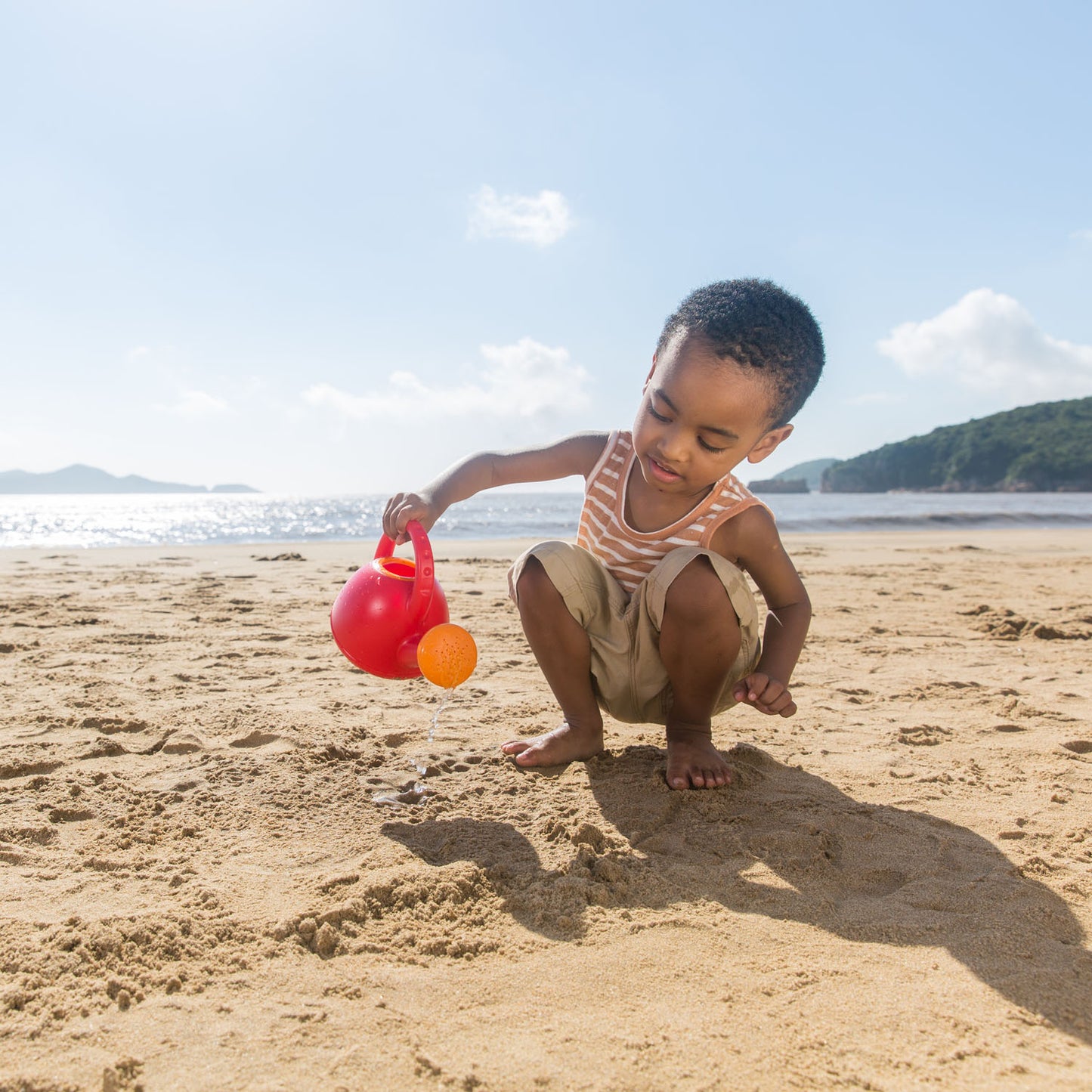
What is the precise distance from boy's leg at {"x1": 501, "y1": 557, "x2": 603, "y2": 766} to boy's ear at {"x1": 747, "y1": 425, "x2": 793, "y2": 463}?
0.59m

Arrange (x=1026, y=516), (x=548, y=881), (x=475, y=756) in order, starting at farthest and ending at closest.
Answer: (x=1026, y=516) → (x=475, y=756) → (x=548, y=881)

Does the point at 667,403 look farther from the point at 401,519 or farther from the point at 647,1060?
the point at 647,1060

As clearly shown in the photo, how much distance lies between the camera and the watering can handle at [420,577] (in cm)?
173

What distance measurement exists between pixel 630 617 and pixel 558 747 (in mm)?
357

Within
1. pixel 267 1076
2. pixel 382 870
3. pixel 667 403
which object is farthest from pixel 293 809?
pixel 667 403

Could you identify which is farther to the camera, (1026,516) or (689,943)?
(1026,516)

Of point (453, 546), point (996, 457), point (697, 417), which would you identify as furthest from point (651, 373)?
point (996, 457)

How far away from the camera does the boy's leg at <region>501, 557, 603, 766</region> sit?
6.37ft

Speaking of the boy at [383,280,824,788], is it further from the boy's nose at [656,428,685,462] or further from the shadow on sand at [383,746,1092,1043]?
the shadow on sand at [383,746,1092,1043]

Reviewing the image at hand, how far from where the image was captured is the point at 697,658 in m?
1.89

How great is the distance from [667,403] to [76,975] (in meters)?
1.48

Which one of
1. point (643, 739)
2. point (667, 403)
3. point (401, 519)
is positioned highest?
point (667, 403)

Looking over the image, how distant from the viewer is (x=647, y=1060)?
89 centimetres

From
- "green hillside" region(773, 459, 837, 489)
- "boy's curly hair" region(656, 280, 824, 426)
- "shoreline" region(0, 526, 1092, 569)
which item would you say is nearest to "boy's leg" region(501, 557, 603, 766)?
"boy's curly hair" region(656, 280, 824, 426)
